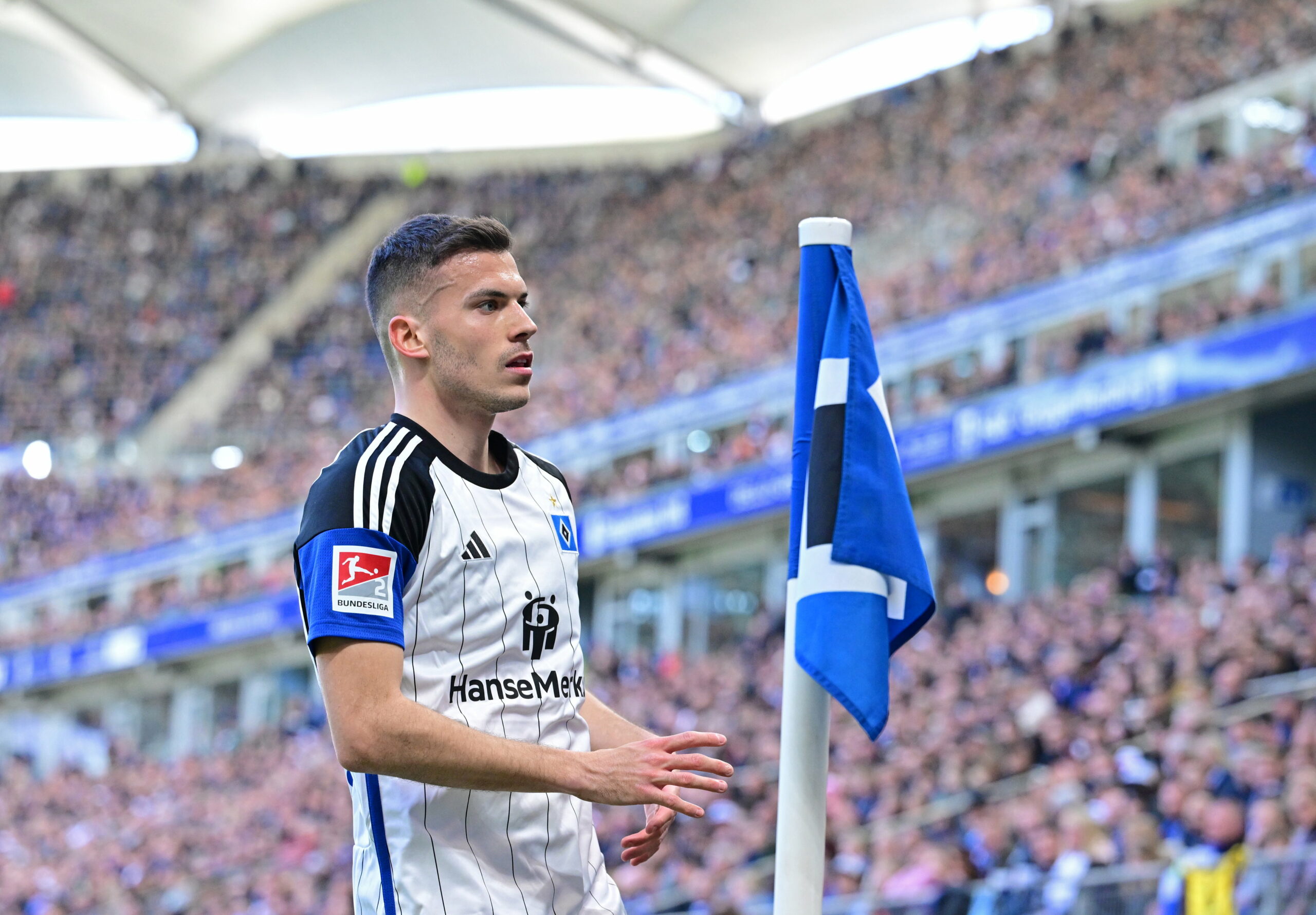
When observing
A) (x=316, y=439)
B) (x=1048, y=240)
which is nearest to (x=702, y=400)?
(x=1048, y=240)

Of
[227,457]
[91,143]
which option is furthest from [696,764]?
[91,143]

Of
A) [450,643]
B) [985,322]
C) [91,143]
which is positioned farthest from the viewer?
[91,143]

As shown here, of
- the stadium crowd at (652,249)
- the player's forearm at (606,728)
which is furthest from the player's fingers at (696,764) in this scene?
the stadium crowd at (652,249)

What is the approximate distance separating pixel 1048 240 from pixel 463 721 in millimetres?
15336

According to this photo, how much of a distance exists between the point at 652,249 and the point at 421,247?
985 inches

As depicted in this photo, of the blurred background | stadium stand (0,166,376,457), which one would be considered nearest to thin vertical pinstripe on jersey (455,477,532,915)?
the blurred background

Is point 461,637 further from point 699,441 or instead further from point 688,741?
point 699,441

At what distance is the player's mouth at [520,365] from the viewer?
2830 mm

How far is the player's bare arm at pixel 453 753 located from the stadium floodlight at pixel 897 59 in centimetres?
2410

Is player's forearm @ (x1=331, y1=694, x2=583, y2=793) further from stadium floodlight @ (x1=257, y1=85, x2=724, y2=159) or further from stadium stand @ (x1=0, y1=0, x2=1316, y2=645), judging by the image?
stadium floodlight @ (x1=257, y1=85, x2=724, y2=159)

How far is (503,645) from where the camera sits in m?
2.71

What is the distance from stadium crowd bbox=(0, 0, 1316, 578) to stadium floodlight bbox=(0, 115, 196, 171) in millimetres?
517

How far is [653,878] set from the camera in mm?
11945

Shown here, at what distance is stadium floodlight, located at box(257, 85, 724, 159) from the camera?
3209 cm
